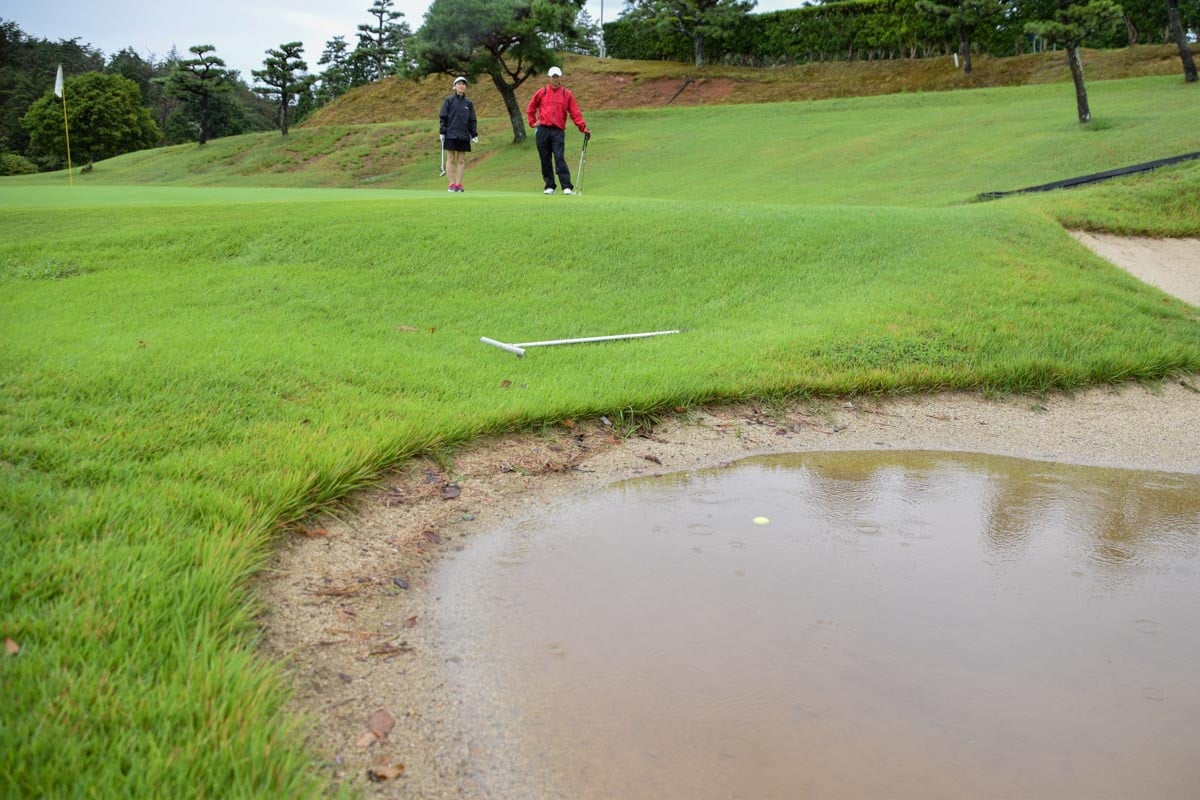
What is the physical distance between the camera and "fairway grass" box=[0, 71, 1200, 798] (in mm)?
2254

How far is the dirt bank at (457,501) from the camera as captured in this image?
7.88ft

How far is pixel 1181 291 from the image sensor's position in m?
8.98

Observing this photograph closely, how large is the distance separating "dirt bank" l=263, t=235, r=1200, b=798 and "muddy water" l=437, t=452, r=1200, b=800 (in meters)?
0.16

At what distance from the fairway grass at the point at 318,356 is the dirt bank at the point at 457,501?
0.46 ft

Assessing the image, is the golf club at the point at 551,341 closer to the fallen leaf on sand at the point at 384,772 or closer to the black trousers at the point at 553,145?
the fallen leaf on sand at the point at 384,772

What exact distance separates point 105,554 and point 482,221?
7.10 m

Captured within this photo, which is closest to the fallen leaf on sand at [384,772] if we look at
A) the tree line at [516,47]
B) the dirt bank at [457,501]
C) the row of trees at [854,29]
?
the dirt bank at [457,501]

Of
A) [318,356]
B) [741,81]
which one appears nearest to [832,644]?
[318,356]

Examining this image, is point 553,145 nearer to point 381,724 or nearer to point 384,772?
point 381,724

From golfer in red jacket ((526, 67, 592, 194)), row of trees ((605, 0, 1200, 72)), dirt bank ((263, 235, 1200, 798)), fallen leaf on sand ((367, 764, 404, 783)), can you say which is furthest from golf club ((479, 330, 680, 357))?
row of trees ((605, 0, 1200, 72))

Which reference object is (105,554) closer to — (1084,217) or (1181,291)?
(1181,291)

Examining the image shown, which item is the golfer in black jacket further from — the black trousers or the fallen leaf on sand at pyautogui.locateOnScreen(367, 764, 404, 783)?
the fallen leaf on sand at pyautogui.locateOnScreen(367, 764, 404, 783)

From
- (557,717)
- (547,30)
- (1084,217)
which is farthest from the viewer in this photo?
→ (547,30)

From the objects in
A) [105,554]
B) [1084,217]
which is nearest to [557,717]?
[105,554]
